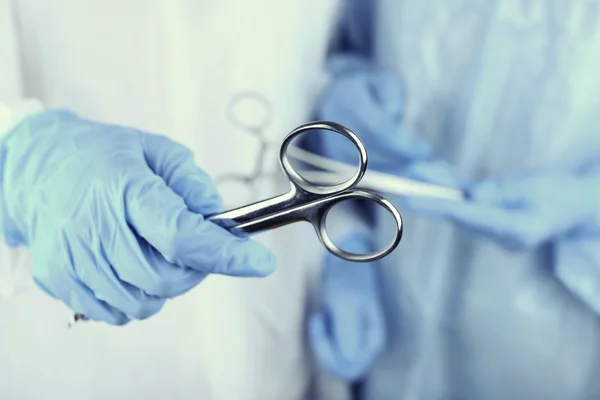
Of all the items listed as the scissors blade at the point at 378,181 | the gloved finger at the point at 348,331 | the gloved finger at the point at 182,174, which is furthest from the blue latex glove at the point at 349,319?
the gloved finger at the point at 182,174

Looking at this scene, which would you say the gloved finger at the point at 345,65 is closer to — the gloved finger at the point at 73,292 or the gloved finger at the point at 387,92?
the gloved finger at the point at 387,92

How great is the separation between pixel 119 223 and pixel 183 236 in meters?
0.06

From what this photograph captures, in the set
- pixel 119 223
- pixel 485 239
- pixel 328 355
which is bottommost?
pixel 328 355

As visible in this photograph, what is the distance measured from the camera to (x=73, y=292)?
621 mm

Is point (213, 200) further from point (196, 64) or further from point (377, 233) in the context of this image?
point (377, 233)

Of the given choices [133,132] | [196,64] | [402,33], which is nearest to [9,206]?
[133,132]

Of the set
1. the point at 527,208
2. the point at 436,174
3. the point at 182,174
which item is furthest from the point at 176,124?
the point at 527,208

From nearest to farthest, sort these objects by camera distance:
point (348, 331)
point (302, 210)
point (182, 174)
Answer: point (302, 210)
point (182, 174)
point (348, 331)

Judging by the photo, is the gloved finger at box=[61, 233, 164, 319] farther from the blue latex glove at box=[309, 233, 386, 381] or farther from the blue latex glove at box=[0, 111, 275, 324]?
the blue latex glove at box=[309, 233, 386, 381]

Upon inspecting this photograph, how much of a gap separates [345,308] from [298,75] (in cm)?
30

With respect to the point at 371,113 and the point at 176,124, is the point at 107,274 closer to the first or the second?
the point at 176,124

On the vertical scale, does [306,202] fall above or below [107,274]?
above

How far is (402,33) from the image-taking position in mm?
853

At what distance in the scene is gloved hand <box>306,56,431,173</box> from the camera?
0.85m
